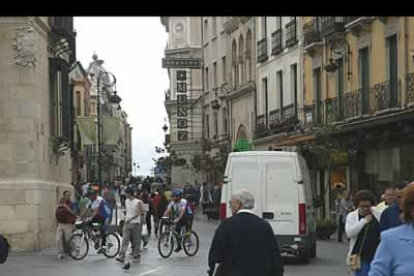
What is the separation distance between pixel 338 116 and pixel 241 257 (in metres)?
24.2

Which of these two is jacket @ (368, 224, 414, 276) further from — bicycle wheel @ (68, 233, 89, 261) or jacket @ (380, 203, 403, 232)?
bicycle wheel @ (68, 233, 89, 261)

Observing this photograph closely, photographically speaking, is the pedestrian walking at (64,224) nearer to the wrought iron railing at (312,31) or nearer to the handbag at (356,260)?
the handbag at (356,260)

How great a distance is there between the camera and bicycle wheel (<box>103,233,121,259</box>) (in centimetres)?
2195

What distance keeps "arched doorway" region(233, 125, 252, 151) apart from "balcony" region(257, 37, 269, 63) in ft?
14.4

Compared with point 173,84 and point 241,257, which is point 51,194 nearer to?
point 241,257

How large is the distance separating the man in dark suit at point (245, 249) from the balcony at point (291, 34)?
100ft

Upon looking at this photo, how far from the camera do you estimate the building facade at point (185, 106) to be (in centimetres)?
6575

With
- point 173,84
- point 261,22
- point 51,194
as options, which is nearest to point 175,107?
point 173,84

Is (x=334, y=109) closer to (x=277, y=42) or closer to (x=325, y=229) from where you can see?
(x=325, y=229)

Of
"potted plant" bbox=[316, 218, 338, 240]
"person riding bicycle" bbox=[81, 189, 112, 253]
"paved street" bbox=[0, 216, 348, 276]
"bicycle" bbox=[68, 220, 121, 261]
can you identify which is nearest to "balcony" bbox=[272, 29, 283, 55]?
"potted plant" bbox=[316, 218, 338, 240]

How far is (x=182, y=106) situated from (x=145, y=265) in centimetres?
4694

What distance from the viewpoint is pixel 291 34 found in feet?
129

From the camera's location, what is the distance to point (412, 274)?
5.50 metres

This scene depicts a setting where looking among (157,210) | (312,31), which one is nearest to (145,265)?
(157,210)
